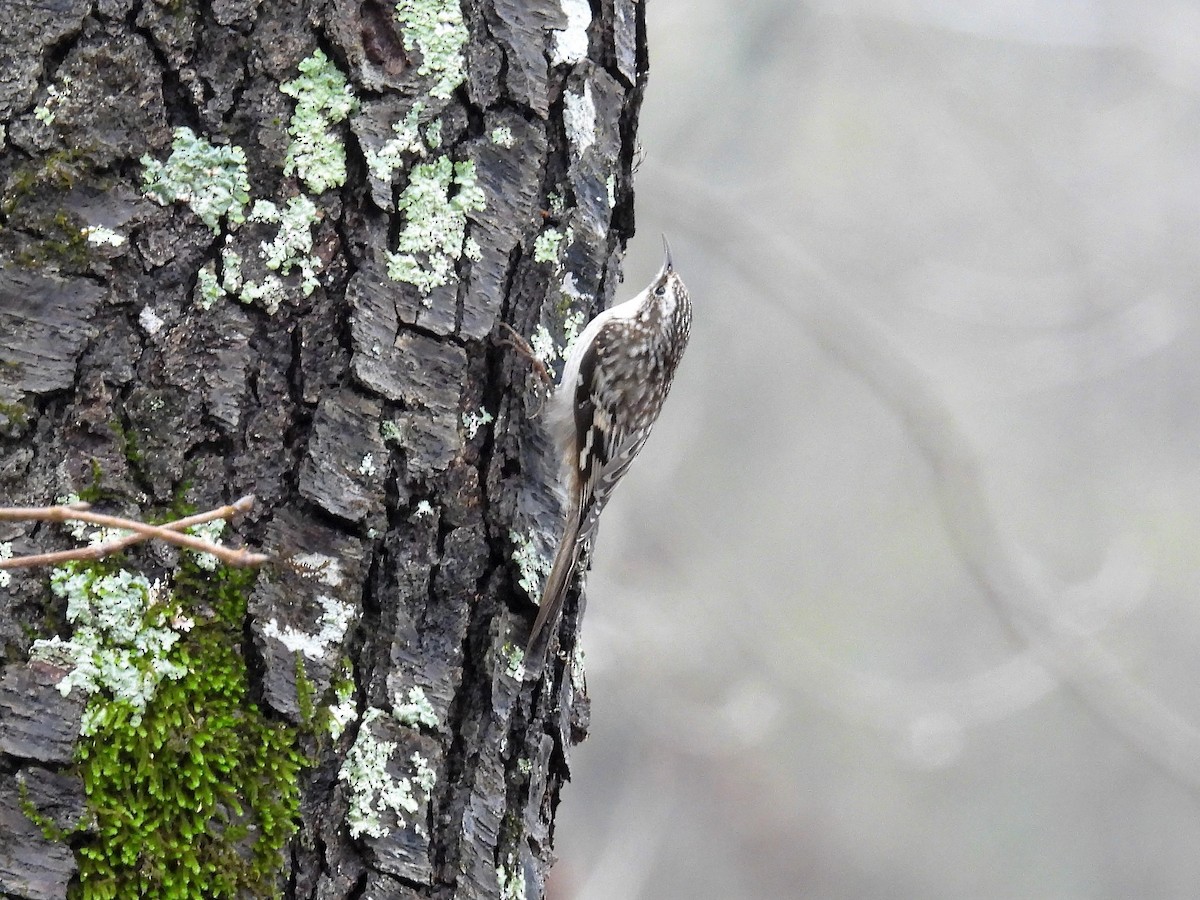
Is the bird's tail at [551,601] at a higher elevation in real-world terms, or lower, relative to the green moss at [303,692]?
higher

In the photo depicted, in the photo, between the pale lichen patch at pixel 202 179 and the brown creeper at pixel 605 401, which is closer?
the pale lichen patch at pixel 202 179

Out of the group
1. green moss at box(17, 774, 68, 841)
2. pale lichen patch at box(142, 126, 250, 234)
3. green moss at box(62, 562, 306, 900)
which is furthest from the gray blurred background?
green moss at box(17, 774, 68, 841)

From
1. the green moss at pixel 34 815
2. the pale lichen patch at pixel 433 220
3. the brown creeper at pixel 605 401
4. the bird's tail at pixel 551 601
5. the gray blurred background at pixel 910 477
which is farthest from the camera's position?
the gray blurred background at pixel 910 477

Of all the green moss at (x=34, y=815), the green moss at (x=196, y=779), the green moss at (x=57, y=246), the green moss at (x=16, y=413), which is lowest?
the green moss at (x=34, y=815)

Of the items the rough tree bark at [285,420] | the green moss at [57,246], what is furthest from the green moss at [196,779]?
the green moss at [57,246]

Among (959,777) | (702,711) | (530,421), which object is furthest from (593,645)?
(530,421)

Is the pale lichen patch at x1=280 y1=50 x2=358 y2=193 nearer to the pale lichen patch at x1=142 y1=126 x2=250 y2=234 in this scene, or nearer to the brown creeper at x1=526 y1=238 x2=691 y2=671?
the pale lichen patch at x1=142 y1=126 x2=250 y2=234

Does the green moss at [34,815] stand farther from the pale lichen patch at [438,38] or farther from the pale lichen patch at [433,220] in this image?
the pale lichen patch at [438,38]

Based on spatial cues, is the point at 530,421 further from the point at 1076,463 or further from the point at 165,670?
the point at 1076,463
